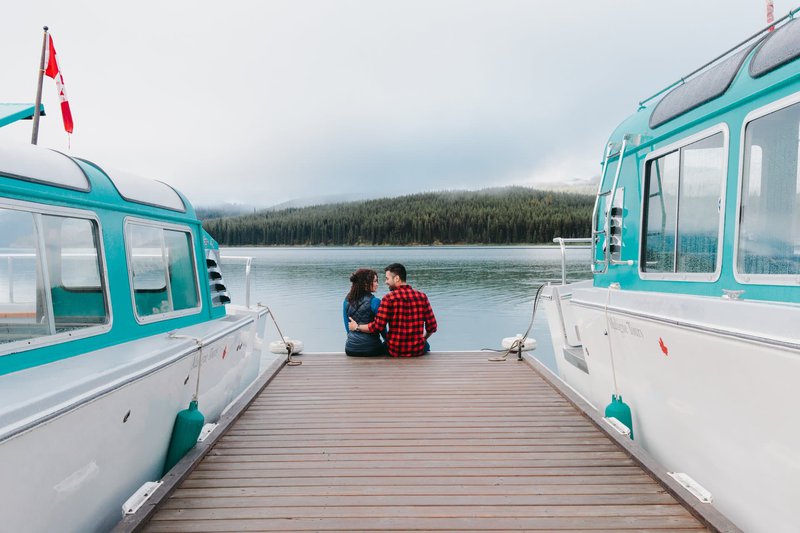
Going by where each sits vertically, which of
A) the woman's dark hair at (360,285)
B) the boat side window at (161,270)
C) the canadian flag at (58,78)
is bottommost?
the woman's dark hair at (360,285)

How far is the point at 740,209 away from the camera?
11.4 feet

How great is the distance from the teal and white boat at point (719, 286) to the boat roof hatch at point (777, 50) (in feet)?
0.04

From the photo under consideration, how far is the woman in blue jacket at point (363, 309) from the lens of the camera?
7.21 metres

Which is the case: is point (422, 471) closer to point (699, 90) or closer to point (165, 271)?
point (165, 271)

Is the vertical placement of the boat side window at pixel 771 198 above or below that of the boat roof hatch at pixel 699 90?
below

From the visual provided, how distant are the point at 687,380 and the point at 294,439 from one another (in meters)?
2.93

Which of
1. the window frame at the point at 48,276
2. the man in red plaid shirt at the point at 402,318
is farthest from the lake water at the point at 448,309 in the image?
the window frame at the point at 48,276

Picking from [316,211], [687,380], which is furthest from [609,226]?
[316,211]

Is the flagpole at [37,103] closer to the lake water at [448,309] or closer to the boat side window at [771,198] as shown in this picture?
the boat side window at [771,198]

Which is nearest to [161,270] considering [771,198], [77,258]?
[77,258]

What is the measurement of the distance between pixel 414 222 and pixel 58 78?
4018 inches

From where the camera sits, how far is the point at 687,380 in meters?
3.59

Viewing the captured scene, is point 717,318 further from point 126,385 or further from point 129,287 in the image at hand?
point 129,287

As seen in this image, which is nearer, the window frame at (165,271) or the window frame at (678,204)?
the window frame at (678,204)
